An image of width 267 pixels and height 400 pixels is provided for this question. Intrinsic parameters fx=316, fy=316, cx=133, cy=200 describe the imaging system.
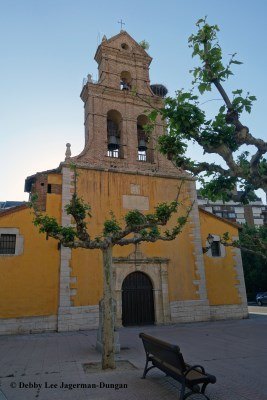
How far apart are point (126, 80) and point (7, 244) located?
1140cm

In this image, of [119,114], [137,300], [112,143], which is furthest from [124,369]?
[119,114]

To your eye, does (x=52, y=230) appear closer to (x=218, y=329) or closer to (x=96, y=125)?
(x=218, y=329)

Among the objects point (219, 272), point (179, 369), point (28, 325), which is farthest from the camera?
point (219, 272)

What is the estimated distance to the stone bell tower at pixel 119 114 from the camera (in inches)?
617

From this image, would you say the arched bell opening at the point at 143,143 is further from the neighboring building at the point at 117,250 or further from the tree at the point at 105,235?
the tree at the point at 105,235

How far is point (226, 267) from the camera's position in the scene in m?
16.8

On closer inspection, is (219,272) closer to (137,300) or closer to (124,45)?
(137,300)

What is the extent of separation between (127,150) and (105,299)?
398 inches

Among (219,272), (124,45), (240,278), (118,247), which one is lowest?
(240,278)

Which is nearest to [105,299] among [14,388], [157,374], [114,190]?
[157,374]

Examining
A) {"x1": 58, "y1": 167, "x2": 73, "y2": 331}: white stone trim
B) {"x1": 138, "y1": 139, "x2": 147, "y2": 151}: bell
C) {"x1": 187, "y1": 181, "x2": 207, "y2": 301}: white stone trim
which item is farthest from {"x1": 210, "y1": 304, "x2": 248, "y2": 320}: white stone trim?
{"x1": 138, "y1": 139, "x2": 147, "y2": 151}: bell

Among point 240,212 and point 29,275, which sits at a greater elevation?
point 240,212

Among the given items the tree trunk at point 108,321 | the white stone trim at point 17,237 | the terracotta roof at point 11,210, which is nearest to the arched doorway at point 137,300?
the white stone trim at point 17,237

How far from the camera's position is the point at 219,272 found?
16453 millimetres
